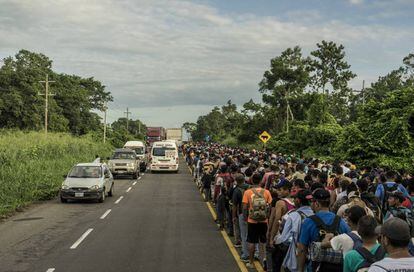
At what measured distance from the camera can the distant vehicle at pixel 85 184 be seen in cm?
2014

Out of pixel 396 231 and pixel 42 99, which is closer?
pixel 396 231

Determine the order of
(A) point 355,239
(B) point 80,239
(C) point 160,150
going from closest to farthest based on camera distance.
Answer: (A) point 355,239, (B) point 80,239, (C) point 160,150

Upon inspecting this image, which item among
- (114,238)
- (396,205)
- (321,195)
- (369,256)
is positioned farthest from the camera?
(114,238)

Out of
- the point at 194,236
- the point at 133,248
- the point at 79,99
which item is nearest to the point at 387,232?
the point at 133,248

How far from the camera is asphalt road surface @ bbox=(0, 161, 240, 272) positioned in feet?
32.6

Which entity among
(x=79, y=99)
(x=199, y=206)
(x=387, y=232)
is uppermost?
(x=79, y=99)

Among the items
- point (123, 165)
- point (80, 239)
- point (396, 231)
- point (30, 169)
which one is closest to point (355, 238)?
point (396, 231)

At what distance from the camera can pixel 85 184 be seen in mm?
20297

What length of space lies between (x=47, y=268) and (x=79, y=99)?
67.5m

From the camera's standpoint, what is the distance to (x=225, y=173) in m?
14.2

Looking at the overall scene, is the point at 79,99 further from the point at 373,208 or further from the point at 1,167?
the point at 373,208

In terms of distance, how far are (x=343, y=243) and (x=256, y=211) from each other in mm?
3634

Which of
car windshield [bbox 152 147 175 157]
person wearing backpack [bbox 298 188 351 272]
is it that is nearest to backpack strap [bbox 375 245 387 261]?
person wearing backpack [bbox 298 188 351 272]

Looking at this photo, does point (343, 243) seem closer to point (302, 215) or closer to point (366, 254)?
point (366, 254)
